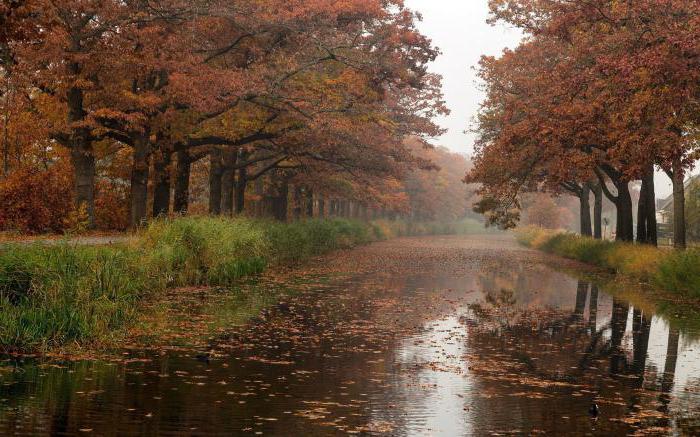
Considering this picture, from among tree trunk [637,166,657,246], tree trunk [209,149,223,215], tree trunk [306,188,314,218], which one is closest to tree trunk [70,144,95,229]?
tree trunk [209,149,223,215]

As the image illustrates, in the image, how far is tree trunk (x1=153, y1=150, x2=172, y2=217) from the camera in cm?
3478

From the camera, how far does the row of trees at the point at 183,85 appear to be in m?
29.3

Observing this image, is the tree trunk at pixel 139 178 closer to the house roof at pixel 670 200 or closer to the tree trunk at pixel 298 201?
the tree trunk at pixel 298 201

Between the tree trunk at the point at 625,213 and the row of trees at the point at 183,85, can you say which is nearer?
the row of trees at the point at 183,85

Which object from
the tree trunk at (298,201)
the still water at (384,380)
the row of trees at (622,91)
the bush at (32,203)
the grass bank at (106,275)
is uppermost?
the row of trees at (622,91)

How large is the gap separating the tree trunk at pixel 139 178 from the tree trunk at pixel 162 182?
787 mm

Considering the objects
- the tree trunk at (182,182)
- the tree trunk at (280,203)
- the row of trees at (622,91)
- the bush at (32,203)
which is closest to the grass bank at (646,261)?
the row of trees at (622,91)

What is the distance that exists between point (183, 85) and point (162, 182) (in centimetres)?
796

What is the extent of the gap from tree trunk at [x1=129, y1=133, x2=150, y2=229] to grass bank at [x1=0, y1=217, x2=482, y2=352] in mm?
5409

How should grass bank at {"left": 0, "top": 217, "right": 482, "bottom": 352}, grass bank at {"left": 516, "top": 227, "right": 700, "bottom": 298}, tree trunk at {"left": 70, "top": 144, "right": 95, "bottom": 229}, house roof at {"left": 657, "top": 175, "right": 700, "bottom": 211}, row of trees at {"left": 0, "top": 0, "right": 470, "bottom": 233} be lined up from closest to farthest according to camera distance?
grass bank at {"left": 0, "top": 217, "right": 482, "bottom": 352} < grass bank at {"left": 516, "top": 227, "right": 700, "bottom": 298} < row of trees at {"left": 0, "top": 0, "right": 470, "bottom": 233} < tree trunk at {"left": 70, "top": 144, "right": 95, "bottom": 229} < house roof at {"left": 657, "top": 175, "right": 700, "bottom": 211}

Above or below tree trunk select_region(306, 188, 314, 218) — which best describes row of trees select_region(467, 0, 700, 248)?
above

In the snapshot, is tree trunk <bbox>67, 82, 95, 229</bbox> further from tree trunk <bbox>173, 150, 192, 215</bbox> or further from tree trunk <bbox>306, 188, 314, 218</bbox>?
tree trunk <bbox>306, 188, 314, 218</bbox>

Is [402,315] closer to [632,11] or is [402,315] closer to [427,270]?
[632,11]

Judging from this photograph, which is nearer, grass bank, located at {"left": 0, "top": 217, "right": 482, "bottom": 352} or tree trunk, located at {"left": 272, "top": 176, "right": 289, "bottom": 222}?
grass bank, located at {"left": 0, "top": 217, "right": 482, "bottom": 352}
